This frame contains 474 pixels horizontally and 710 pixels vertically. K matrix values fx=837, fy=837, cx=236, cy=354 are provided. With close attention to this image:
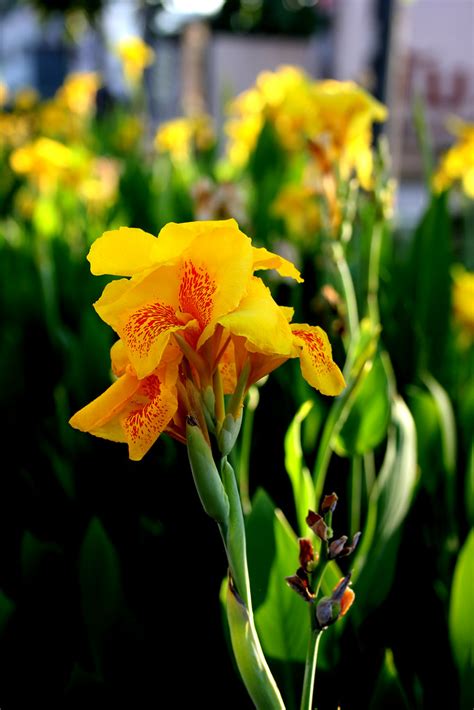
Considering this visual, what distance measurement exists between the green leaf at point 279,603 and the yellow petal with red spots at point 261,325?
250 millimetres

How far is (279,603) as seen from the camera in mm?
598

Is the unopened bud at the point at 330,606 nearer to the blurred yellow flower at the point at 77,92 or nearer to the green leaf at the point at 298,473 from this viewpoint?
the green leaf at the point at 298,473

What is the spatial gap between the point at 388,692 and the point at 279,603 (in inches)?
3.7

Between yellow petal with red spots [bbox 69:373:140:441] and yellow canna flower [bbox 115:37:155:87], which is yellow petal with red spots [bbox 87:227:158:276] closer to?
yellow petal with red spots [bbox 69:373:140:441]

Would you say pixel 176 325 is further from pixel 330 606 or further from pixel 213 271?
pixel 330 606

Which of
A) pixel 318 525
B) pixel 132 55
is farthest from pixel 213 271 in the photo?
pixel 132 55

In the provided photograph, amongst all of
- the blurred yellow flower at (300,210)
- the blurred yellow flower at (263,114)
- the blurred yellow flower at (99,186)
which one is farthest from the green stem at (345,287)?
the blurred yellow flower at (263,114)

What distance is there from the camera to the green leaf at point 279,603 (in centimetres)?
60

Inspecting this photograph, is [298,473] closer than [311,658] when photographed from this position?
No

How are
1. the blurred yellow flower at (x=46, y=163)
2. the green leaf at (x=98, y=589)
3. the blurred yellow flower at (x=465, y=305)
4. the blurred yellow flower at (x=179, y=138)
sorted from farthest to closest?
the blurred yellow flower at (x=179, y=138) → the blurred yellow flower at (x=46, y=163) → the blurred yellow flower at (x=465, y=305) → the green leaf at (x=98, y=589)

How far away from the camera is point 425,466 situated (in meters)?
0.91

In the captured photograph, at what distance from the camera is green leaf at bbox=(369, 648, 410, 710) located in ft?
1.86

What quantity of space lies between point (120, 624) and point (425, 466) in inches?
15.4

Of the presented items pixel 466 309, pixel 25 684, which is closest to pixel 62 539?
pixel 25 684
